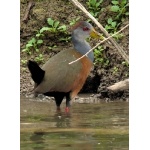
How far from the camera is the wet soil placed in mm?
5340

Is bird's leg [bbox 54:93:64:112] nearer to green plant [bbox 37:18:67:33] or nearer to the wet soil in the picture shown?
the wet soil

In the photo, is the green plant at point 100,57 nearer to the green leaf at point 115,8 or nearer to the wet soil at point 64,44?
the wet soil at point 64,44

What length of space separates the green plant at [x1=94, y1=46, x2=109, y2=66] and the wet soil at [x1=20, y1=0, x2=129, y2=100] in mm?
33

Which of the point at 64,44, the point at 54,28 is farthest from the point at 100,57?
the point at 54,28

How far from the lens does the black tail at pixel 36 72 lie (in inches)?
172

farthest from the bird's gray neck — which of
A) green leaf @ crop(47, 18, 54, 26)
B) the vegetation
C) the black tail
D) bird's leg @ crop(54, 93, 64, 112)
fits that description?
green leaf @ crop(47, 18, 54, 26)

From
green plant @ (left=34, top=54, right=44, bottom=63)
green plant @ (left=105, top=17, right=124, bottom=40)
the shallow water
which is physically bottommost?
the shallow water

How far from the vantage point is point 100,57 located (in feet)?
18.8

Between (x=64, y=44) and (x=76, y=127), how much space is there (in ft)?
7.06

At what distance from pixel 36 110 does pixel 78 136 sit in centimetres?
114

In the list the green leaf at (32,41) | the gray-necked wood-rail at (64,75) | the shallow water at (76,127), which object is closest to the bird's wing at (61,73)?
the gray-necked wood-rail at (64,75)

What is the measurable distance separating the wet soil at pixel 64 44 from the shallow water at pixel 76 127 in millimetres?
389
